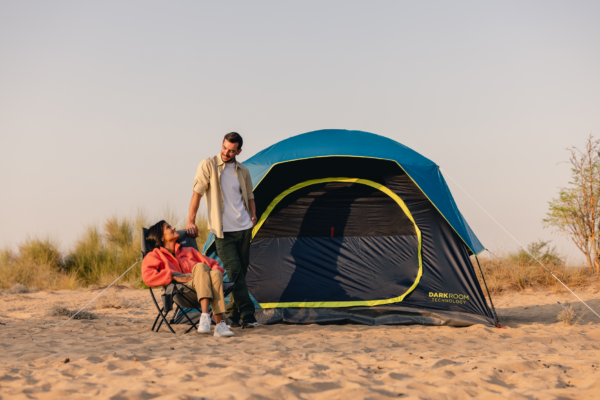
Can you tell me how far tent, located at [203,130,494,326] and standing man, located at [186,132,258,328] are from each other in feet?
1.32

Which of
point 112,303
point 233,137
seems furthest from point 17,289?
point 233,137

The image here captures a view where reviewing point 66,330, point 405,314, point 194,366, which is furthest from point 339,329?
point 66,330

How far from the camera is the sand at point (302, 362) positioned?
2.32 meters

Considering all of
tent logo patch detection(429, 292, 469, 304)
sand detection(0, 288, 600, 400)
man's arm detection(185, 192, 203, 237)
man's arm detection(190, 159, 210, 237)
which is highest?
man's arm detection(190, 159, 210, 237)

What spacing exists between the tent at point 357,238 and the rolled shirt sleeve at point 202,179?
2.10 feet

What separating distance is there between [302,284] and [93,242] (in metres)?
6.56

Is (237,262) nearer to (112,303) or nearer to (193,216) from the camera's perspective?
(193,216)

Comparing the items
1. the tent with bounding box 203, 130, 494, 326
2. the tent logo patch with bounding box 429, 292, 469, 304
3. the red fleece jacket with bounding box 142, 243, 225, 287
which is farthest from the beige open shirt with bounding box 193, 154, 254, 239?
the tent logo patch with bounding box 429, 292, 469, 304

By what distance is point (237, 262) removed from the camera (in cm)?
427

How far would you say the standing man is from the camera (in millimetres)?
4207

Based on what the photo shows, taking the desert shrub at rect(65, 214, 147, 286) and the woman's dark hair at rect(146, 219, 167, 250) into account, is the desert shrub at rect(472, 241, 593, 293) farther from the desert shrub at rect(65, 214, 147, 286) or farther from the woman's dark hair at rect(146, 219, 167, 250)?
the desert shrub at rect(65, 214, 147, 286)

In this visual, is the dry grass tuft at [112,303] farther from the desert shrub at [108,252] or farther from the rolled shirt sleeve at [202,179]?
the rolled shirt sleeve at [202,179]

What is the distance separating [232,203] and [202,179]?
33 centimetres

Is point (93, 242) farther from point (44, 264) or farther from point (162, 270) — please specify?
point (162, 270)
